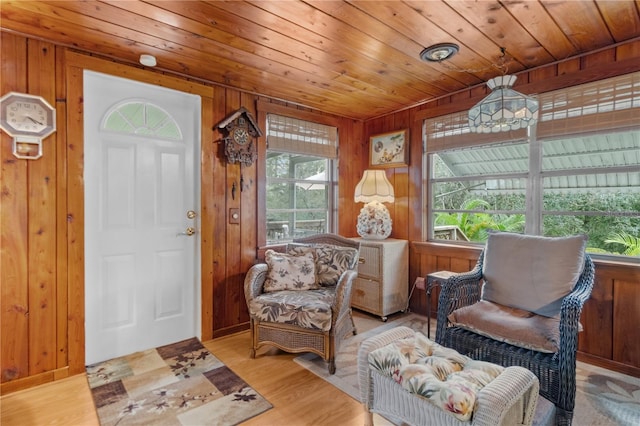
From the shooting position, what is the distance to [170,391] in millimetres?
2070

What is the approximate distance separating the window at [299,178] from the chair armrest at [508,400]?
244 centimetres

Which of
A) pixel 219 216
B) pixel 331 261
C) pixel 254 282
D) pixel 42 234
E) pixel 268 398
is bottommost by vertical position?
pixel 268 398

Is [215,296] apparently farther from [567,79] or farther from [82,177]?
[567,79]

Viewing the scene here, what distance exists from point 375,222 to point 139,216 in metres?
2.25

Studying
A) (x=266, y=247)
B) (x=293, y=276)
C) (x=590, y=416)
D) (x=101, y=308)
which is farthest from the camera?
(x=266, y=247)

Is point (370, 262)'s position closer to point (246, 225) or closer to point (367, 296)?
point (367, 296)

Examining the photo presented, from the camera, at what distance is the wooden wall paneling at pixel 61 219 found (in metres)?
2.20

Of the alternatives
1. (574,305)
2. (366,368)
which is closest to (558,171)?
(574,305)

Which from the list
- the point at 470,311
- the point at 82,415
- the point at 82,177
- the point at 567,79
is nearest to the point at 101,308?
the point at 82,415

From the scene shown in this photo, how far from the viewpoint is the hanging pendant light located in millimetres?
1994

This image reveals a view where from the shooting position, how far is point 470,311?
2035 mm

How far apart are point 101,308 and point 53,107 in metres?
1.46

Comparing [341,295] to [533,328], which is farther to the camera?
[341,295]

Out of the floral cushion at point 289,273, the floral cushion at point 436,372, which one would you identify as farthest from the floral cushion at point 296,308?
the floral cushion at point 436,372
